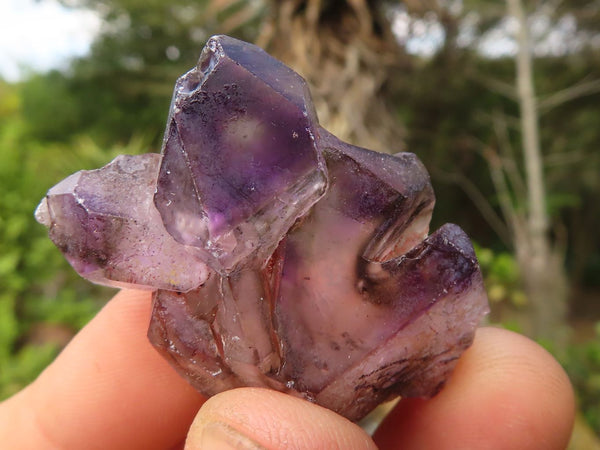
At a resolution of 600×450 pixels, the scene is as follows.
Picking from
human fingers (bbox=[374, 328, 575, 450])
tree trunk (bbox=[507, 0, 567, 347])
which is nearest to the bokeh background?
tree trunk (bbox=[507, 0, 567, 347])

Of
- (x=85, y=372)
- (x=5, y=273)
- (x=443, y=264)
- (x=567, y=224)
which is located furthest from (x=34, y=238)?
(x=567, y=224)

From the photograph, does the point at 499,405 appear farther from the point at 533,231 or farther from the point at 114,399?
the point at 533,231

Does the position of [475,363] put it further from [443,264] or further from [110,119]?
[110,119]

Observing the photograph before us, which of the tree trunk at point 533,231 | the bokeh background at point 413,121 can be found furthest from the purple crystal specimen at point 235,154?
the tree trunk at point 533,231

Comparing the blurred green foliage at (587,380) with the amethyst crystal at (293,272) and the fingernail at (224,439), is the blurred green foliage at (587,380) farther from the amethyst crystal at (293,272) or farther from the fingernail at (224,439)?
the fingernail at (224,439)

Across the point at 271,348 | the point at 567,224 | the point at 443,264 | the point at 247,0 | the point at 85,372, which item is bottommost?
the point at 567,224
